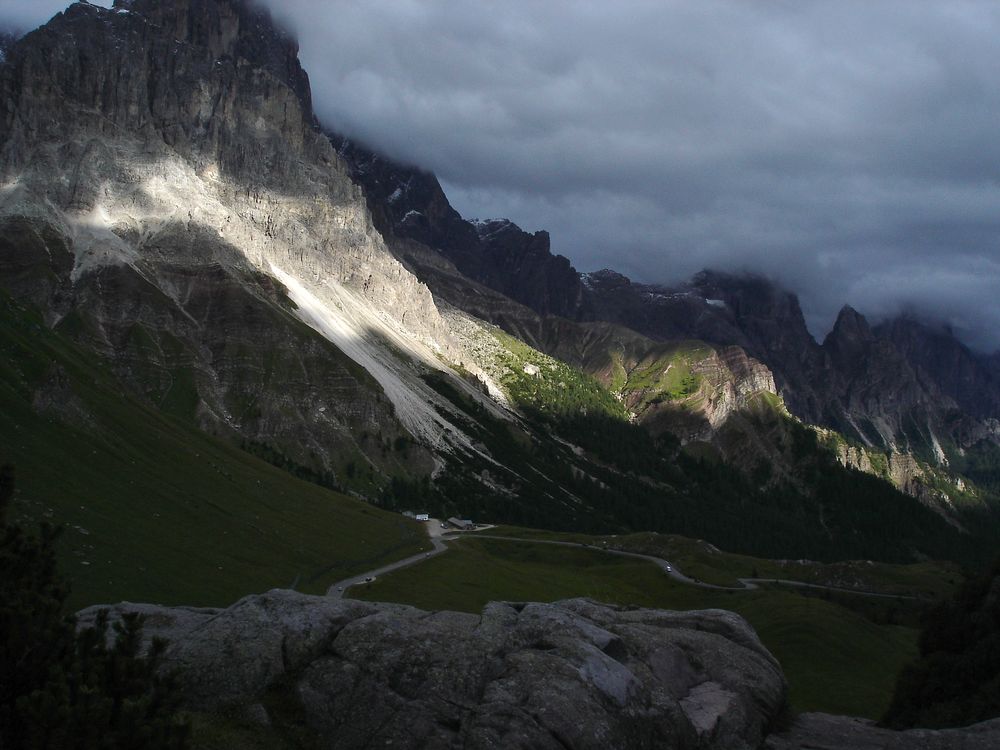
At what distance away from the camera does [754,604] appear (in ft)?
351

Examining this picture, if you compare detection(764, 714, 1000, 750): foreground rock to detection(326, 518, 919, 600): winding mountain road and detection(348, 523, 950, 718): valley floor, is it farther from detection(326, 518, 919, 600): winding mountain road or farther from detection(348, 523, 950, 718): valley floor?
detection(326, 518, 919, 600): winding mountain road

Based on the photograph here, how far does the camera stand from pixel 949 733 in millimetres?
28734

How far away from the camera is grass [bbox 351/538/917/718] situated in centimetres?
7638

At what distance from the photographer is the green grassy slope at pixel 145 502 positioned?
6938cm

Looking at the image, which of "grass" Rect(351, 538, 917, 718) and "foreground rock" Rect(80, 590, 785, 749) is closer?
"foreground rock" Rect(80, 590, 785, 749)

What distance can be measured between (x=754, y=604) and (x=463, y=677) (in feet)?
300

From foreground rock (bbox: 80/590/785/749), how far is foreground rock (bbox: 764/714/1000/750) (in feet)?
5.79

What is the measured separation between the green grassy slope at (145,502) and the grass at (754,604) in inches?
406

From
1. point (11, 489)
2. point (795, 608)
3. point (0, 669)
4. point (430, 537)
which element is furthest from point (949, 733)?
point (430, 537)

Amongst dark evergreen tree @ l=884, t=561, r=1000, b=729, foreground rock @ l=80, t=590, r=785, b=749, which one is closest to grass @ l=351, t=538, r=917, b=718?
dark evergreen tree @ l=884, t=561, r=1000, b=729

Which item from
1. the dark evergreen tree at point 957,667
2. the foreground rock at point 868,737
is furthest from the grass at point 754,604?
the foreground rock at point 868,737

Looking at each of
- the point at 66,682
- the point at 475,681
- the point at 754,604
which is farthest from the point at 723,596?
the point at 66,682

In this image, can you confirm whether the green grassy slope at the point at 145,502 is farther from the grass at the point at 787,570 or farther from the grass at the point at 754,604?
the grass at the point at 787,570

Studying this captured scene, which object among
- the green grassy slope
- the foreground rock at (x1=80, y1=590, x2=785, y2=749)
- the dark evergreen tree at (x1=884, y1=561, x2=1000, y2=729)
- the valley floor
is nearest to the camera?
the foreground rock at (x1=80, y1=590, x2=785, y2=749)
